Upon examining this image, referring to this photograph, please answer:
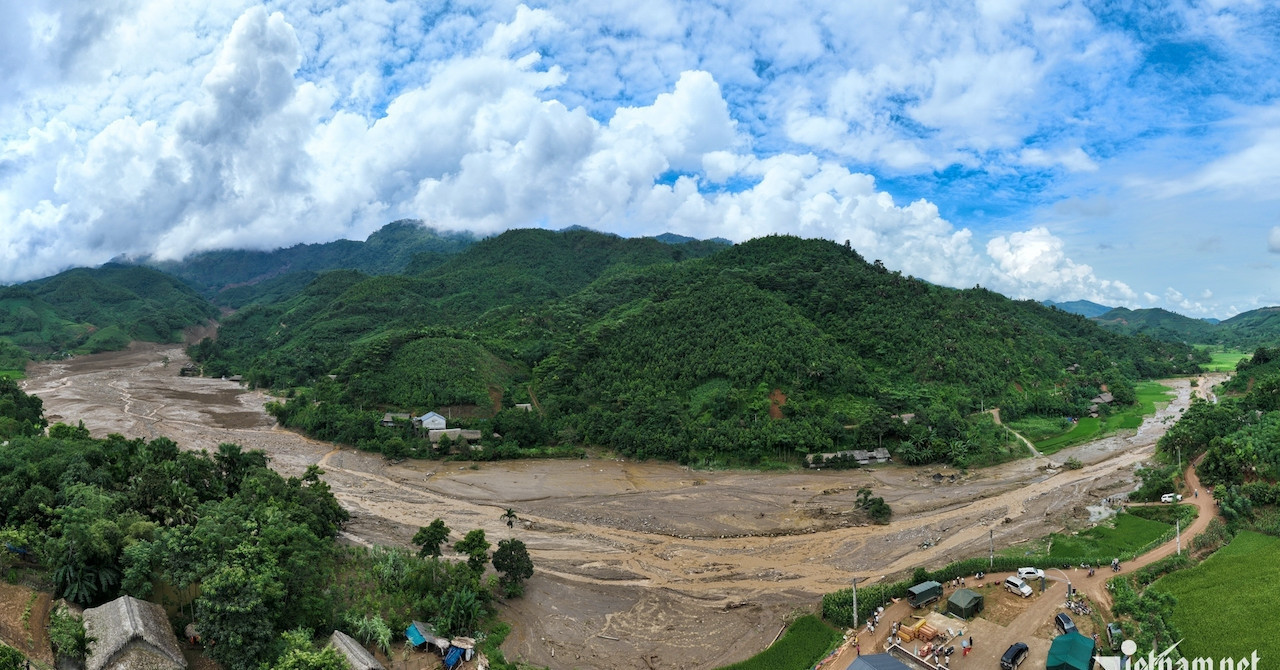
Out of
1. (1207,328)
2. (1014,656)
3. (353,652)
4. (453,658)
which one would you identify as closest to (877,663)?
(1014,656)

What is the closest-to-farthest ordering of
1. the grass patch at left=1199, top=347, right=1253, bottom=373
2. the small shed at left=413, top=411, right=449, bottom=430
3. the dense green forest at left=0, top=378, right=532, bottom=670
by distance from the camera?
1. the dense green forest at left=0, top=378, right=532, bottom=670
2. the small shed at left=413, top=411, right=449, bottom=430
3. the grass patch at left=1199, top=347, right=1253, bottom=373

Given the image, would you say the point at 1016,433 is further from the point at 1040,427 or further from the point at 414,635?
the point at 414,635

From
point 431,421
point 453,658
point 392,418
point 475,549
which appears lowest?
point 453,658

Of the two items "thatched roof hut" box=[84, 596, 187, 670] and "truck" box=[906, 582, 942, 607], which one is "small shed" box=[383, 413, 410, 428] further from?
"truck" box=[906, 582, 942, 607]

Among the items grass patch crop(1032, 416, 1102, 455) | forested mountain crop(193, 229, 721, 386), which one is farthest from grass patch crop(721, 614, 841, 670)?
forested mountain crop(193, 229, 721, 386)

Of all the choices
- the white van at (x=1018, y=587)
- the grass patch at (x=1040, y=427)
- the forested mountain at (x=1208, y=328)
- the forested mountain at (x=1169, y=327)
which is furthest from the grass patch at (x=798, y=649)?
the forested mountain at (x=1169, y=327)

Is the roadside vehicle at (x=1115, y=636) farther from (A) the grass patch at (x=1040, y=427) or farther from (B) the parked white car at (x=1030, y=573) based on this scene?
(A) the grass patch at (x=1040, y=427)

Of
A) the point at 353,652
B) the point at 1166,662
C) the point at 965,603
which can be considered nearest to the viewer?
the point at 1166,662
